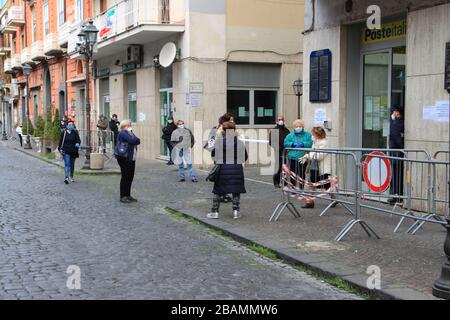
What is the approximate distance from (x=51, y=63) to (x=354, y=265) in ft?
104

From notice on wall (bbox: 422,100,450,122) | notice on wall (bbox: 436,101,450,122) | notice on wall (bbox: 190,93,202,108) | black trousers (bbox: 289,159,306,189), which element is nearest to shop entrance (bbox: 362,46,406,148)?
notice on wall (bbox: 422,100,450,122)

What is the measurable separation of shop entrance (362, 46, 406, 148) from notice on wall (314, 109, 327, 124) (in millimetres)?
843

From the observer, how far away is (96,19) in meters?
23.5

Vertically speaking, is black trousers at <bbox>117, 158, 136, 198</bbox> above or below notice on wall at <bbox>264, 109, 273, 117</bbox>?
below

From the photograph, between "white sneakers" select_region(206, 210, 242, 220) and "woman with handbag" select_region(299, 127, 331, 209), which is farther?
"white sneakers" select_region(206, 210, 242, 220)

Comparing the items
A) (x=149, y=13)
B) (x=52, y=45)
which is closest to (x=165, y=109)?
(x=149, y=13)

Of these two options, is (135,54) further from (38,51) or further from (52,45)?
(38,51)

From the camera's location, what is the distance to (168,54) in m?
19.1

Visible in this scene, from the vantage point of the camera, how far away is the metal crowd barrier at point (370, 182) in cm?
777

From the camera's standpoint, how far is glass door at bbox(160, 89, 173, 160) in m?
20.0

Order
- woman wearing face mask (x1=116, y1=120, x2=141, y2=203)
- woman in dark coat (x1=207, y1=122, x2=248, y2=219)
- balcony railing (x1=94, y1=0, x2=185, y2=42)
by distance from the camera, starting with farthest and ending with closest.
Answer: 1. balcony railing (x1=94, y1=0, x2=185, y2=42)
2. woman wearing face mask (x1=116, y1=120, x2=141, y2=203)
3. woman in dark coat (x1=207, y1=122, x2=248, y2=219)

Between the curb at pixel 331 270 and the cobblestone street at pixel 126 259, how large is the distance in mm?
154

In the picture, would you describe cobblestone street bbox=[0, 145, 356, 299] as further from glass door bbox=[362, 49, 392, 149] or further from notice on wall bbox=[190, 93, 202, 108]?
notice on wall bbox=[190, 93, 202, 108]

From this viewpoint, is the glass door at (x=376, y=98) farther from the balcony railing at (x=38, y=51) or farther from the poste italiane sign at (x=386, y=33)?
the balcony railing at (x=38, y=51)
